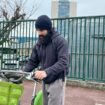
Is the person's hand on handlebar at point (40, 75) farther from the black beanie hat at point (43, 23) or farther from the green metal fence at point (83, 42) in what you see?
the green metal fence at point (83, 42)

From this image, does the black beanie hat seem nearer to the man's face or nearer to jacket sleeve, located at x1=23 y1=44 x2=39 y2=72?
the man's face

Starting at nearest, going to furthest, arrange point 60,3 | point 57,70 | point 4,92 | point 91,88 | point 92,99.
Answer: point 4,92, point 57,70, point 92,99, point 91,88, point 60,3

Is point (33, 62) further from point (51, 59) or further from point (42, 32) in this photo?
point (42, 32)

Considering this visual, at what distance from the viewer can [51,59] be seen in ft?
18.9

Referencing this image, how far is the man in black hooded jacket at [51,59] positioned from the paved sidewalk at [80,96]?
14.8 ft

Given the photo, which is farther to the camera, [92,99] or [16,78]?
[92,99]

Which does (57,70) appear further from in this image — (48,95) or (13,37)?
(13,37)

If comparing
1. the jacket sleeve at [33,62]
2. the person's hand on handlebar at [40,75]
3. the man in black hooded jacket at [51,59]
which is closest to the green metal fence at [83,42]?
the jacket sleeve at [33,62]

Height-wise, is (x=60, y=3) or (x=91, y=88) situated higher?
(x=60, y=3)

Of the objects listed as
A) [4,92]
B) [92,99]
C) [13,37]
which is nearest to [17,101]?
[4,92]

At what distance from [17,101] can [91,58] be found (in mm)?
8060

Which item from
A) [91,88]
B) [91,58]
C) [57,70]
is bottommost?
[91,88]

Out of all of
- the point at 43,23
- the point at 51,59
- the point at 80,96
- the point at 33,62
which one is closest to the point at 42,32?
the point at 43,23

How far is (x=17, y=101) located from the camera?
5.19m
